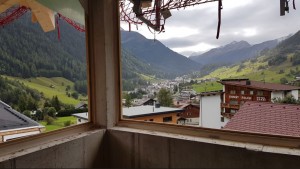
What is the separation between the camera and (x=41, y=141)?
1.60m

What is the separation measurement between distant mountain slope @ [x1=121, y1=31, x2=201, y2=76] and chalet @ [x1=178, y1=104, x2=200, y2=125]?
0.93 feet

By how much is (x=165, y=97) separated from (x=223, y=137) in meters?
0.54

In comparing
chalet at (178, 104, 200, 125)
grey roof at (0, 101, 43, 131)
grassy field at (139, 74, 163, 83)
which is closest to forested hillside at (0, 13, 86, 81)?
grey roof at (0, 101, 43, 131)

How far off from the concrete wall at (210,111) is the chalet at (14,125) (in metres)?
1.11

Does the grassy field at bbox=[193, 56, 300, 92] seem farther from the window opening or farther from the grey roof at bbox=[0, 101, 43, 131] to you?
the grey roof at bbox=[0, 101, 43, 131]

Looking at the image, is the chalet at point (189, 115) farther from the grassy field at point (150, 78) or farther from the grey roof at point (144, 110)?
the grassy field at point (150, 78)

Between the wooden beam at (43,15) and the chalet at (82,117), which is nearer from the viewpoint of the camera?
the wooden beam at (43,15)

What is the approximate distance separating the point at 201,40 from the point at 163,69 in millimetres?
387

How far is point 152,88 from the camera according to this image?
197 centimetres

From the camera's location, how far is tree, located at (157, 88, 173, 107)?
74.5 inches

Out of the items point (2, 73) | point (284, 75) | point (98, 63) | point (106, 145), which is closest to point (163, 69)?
point (98, 63)

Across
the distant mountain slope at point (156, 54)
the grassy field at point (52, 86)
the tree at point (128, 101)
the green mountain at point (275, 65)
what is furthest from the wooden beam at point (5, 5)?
the green mountain at point (275, 65)

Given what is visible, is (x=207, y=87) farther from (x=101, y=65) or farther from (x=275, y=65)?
(x=101, y=65)

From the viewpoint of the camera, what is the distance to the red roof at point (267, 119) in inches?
57.7
